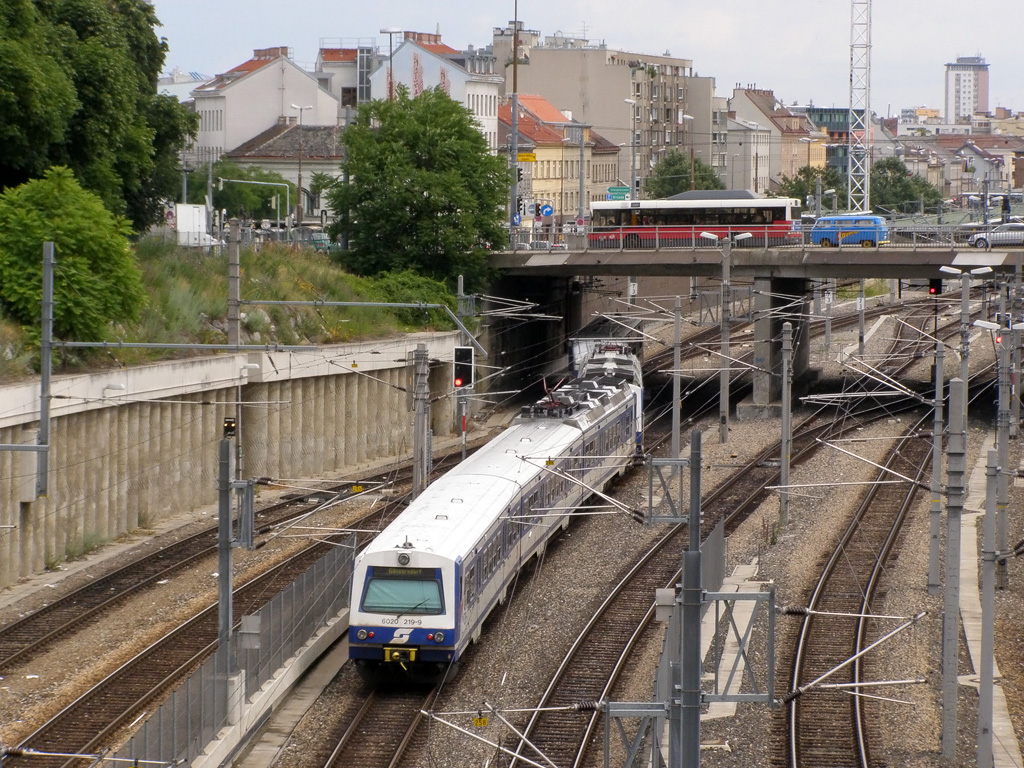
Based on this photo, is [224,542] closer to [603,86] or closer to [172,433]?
[172,433]

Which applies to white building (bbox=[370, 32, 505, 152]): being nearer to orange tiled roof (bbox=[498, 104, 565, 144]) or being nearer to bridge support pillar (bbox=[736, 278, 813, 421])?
orange tiled roof (bbox=[498, 104, 565, 144])

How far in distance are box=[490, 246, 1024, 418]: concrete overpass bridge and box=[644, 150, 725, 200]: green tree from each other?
43564 mm

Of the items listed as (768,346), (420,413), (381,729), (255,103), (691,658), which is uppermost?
(255,103)

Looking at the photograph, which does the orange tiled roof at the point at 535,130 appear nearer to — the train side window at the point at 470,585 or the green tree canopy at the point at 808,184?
the green tree canopy at the point at 808,184

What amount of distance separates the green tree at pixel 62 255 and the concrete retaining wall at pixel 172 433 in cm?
151

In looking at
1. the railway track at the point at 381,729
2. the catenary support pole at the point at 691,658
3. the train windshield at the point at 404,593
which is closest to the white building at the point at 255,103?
the train windshield at the point at 404,593

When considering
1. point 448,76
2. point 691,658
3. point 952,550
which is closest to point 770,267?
point 952,550

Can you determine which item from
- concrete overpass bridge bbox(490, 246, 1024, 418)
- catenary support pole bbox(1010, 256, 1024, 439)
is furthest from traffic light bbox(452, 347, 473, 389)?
catenary support pole bbox(1010, 256, 1024, 439)

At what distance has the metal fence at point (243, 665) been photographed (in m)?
16.8

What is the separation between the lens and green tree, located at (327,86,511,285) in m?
52.2

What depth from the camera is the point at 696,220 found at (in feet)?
196

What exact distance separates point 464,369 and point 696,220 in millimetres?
29230

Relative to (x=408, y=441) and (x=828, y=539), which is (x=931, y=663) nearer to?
(x=828, y=539)

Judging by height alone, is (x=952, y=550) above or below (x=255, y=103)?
below
